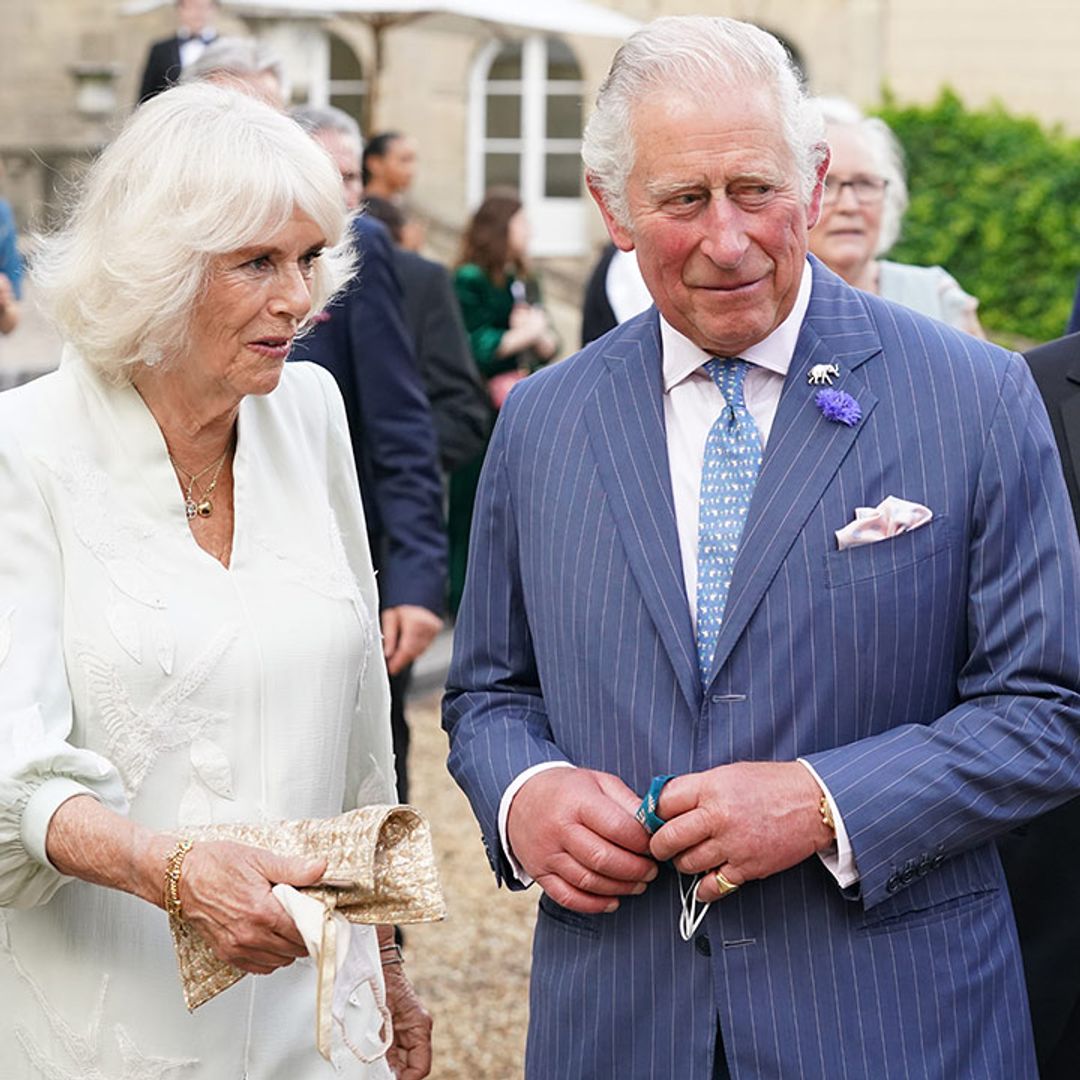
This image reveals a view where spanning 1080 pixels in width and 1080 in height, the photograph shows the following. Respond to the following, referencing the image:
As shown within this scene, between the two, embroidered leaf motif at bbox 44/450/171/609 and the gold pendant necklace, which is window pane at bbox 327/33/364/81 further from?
embroidered leaf motif at bbox 44/450/171/609

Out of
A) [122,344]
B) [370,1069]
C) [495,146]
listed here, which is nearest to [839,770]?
[370,1069]

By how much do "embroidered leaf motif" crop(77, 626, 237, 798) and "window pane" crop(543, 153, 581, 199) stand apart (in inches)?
732

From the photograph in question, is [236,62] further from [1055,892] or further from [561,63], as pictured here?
[561,63]

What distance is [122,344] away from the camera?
122 inches

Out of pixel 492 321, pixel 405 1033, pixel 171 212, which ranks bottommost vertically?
pixel 492 321

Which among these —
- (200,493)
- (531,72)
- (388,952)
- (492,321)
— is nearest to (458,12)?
(492,321)

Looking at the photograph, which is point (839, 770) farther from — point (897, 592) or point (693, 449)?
point (693, 449)

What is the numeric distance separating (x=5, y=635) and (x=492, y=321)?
27.4 ft

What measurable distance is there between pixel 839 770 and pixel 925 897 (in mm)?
262

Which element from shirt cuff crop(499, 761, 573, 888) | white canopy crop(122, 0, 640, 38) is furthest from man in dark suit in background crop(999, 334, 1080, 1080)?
white canopy crop(122, 0, 640, 38)

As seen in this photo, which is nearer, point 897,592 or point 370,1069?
point 897,592

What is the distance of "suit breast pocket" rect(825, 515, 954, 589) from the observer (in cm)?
271

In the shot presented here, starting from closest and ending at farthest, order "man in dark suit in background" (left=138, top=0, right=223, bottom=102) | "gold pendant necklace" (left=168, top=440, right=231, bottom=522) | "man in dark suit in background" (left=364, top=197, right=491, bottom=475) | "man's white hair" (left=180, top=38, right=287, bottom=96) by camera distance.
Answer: "gold pendant necklace" (left=168, top=440, right=231, bottom=522)
"man's white hair" (left=180, top=38, right=287, bottom=96)
"man in dark suit in background" (left=364, top=197, right=491, bottom=475)
"man in dark suit in background" (left=138, top=0, right=223, bottom=102)

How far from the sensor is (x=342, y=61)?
21.3 m
